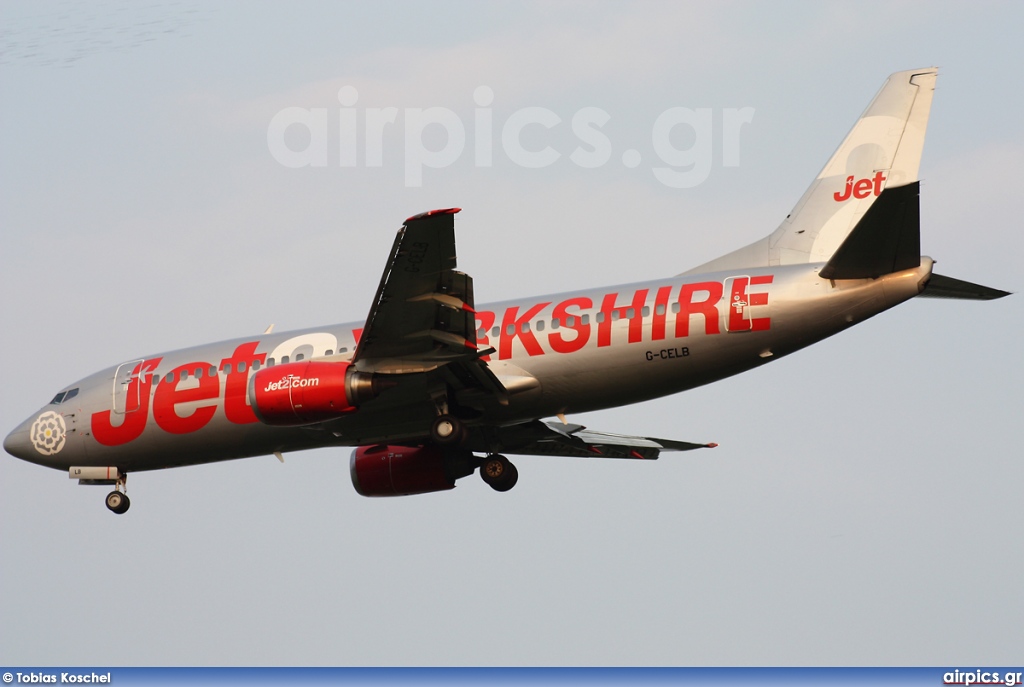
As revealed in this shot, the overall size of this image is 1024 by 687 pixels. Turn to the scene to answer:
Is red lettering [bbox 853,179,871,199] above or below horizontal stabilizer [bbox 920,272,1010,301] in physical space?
above

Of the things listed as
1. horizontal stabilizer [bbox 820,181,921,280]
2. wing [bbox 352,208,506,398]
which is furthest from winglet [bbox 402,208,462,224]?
horizontal stabilizer [bbox 820,181,921,280]

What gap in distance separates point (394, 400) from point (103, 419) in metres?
7.76

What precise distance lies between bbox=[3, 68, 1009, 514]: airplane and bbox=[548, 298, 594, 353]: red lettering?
4 centimetres

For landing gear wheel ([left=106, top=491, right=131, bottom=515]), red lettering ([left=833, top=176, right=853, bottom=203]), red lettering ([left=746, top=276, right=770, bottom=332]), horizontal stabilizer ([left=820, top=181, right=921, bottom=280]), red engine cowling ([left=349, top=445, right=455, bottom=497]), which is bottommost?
landing gear wheel ([left=106, top=491, right=131, bottom=515])

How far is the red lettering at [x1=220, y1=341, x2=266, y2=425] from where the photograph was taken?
3155cm

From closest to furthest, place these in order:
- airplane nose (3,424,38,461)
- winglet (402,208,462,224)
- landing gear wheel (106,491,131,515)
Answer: winglet (402,208,462,224) → landing gear wheel (106,491,131,515) → airplane nose (3,424,38,461)

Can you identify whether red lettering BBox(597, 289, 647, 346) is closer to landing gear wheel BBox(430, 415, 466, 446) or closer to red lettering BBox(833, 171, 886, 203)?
landing gear wheel BBox(430, 415, 466, 446)

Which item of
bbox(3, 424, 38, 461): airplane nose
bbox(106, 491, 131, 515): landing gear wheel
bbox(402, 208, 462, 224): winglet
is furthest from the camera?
bbox(3, 424, 38, 461): airplane nose

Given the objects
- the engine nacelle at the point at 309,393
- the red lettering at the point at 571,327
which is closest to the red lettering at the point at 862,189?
the red lettering at the point at 571,327

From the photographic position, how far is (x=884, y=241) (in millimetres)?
26875

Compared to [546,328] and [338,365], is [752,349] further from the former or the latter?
[338,365]

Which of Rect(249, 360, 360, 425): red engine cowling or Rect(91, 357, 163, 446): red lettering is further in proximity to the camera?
Rect(91, 357, 163, 446): red lettering

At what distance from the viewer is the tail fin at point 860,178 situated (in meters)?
31.5

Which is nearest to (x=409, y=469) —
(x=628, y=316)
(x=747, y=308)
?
(x=628, y=316)
